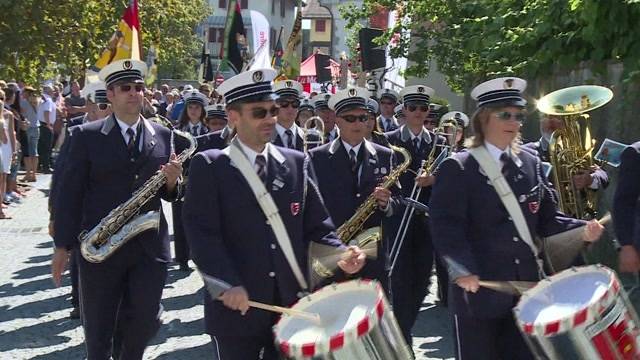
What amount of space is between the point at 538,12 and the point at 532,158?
5.28 meters

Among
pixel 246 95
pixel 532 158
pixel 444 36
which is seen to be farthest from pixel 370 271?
pixel 444 36

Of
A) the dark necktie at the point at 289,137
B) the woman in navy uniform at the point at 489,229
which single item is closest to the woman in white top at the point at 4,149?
the dark necktie at the point at 289,137

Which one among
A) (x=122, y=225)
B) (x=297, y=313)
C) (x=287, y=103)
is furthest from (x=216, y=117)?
(x=297, y=313)

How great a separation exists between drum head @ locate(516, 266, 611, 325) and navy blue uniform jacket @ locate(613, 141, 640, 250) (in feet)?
5.19

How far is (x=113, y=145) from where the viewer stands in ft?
18.7

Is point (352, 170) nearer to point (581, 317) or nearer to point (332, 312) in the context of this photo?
point (332, 312)

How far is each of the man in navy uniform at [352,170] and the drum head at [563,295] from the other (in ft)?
7.63

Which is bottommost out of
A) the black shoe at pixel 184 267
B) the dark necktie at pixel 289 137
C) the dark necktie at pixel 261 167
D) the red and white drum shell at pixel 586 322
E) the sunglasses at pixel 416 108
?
the black shoe at pixel 184 267

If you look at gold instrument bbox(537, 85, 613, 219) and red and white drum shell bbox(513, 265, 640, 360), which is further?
gold instrument bbox(537, 85, 613, 219)

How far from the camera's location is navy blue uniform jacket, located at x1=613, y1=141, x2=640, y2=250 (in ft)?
18.7

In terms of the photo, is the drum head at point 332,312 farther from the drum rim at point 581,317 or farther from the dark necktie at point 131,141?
the dark necktie at point 131,141

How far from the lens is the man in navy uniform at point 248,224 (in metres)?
4.43

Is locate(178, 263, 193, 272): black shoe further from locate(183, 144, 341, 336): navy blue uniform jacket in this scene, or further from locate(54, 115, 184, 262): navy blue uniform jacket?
locate(183, 144, 341, 336): navy blue uniform jacket

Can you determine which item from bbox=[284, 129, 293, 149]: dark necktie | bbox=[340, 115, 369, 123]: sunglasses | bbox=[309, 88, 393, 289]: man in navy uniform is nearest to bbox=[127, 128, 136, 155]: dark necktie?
bbox=[309, 88, 393, 289]: man in navy uniform
